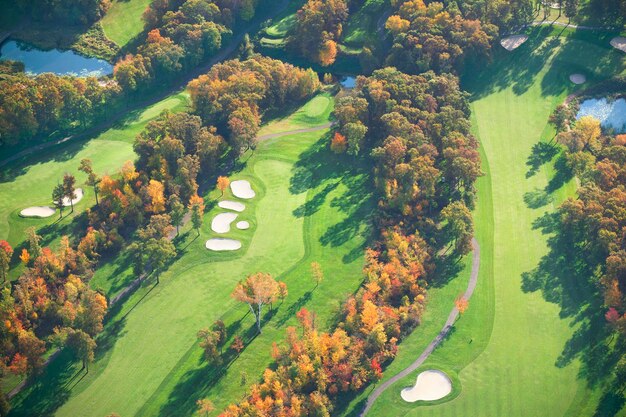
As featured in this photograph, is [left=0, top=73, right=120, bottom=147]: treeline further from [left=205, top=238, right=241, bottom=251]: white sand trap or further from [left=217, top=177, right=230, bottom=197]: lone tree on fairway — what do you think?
[left=205, top=238, right=241, bottom=251]: white sand trap

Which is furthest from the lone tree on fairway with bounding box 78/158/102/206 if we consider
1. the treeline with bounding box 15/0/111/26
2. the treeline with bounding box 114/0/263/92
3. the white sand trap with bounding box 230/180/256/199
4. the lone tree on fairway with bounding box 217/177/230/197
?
the treeline with bounding box 15/0/111/26

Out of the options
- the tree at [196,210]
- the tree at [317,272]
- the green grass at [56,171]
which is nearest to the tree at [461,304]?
the tree at [317,272]

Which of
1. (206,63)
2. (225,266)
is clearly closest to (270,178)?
(225,266)

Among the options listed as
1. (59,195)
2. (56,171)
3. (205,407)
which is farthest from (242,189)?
(205,407)

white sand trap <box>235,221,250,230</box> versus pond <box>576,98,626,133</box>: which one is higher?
pond <box>576,98,626,133</box>

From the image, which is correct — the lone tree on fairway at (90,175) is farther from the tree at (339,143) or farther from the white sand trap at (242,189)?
the tree at (339,143)

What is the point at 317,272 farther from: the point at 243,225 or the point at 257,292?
the point at 243,225

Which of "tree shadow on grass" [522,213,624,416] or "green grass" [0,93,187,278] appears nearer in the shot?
"tree shadow on grass" [522,213,624,416]
